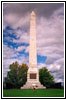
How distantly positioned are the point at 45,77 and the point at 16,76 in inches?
91.9

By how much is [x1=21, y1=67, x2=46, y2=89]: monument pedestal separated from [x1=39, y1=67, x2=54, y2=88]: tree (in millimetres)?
481

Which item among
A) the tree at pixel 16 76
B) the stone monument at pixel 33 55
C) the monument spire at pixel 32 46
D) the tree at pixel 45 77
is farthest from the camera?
the monument spire at pixel 32 46

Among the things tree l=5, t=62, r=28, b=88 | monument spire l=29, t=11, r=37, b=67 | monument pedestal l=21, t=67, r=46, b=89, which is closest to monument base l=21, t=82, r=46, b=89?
monument pedestal l=21, t=67, r=46, b=89

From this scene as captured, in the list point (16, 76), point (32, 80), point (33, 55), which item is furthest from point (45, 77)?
point (16, 76)

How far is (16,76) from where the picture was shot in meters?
18.2

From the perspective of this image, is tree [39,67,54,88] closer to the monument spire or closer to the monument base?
the monument base

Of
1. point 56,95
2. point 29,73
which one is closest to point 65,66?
point 56,95

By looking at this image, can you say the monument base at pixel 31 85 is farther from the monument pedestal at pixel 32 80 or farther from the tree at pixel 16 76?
the tree at pixel 16 76

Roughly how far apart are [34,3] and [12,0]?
1503 mm

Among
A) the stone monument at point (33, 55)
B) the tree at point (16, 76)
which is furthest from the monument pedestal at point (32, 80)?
the tree at point (16, 76)

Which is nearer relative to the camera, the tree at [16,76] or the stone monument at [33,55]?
the tree at [16,76]

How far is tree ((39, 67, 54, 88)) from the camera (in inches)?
700

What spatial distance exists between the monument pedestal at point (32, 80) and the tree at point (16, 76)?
417 millimetres

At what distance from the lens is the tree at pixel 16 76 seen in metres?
17.3
